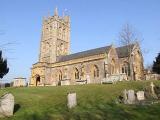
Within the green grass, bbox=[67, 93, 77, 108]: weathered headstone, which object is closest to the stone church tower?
the green grass

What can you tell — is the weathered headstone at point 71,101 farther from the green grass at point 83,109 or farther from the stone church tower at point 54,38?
the stone church tower at point 54,38

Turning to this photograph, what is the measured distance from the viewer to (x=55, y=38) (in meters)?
69.8

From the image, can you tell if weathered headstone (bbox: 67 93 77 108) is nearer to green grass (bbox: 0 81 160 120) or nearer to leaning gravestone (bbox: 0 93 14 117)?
green grass (bbox: 0 81 160 120)

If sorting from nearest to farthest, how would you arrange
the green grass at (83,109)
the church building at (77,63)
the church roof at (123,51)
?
the green grass at (83,109) → the church building at (77,63) → the church roof at (123,51)

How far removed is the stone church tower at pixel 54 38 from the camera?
68.8 m

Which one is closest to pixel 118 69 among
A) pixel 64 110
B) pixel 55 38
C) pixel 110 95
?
pixel 55 38

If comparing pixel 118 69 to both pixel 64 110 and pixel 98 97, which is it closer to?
pixel 98 97

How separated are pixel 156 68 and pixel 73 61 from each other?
1741 cm

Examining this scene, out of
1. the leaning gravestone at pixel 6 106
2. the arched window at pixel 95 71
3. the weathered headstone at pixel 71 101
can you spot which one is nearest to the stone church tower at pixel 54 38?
the arched window at pixel 95 71

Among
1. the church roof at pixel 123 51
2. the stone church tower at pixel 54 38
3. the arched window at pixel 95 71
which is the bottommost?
the arched window at pixel 95 71

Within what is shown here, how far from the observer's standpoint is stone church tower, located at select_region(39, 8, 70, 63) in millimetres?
68812

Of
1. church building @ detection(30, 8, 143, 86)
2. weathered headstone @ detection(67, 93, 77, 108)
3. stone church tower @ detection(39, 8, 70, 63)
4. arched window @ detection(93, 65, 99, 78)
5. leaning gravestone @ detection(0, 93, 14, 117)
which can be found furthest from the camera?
stone church tower @ detection(39, 8, 70, 63)

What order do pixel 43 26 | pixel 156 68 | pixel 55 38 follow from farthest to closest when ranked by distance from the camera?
pixel 43 26
pixel 55 38
pixel 156 68

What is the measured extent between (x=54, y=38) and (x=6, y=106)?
53.5 m
